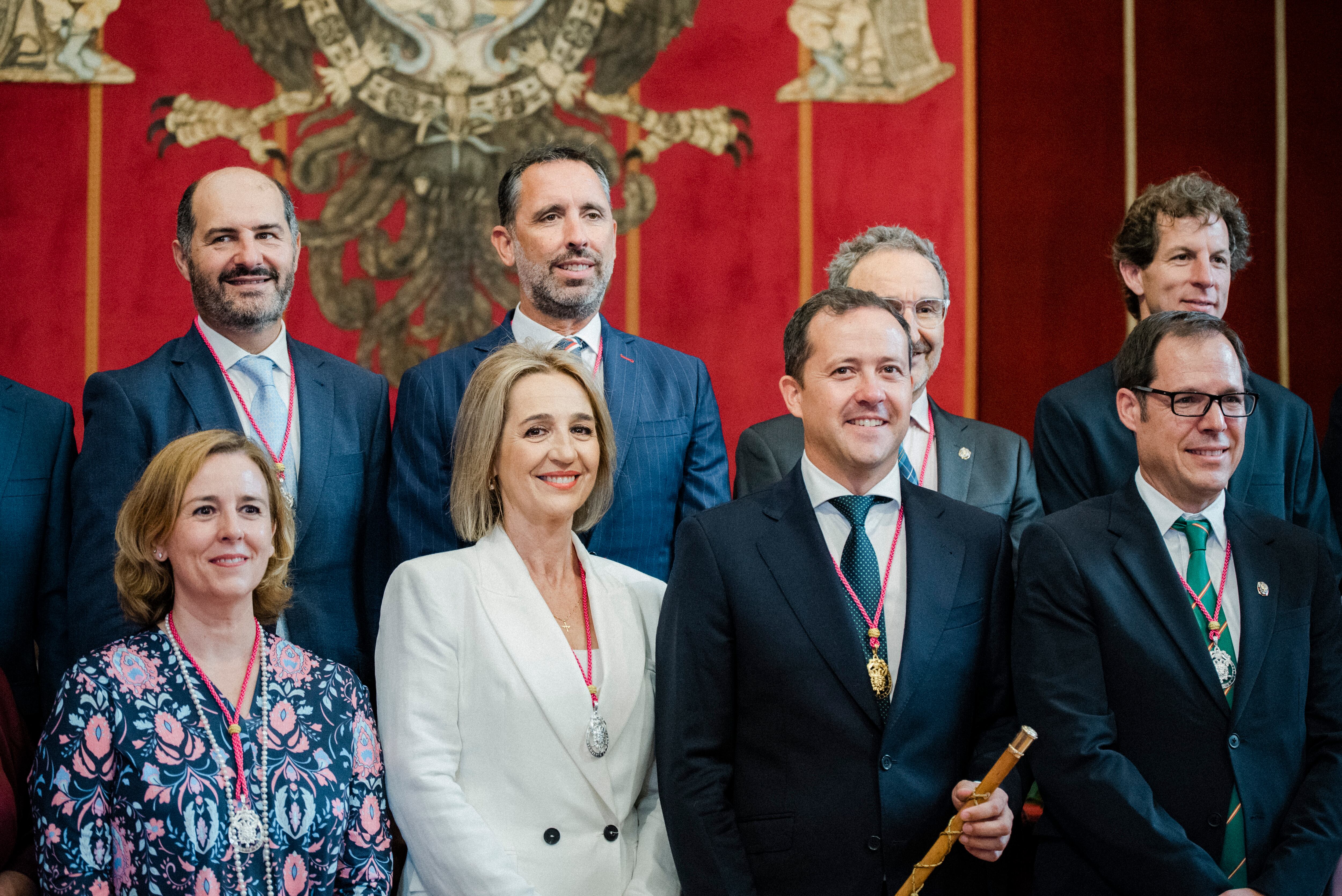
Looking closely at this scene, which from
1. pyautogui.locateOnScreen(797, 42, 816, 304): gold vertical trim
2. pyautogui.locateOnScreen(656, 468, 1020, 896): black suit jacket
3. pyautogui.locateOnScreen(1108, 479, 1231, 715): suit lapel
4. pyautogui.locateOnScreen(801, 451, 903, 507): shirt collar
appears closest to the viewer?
pyautogui.locateOnScreen(656, 468, 1020, 896): black suit jacket

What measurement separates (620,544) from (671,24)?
8.34ft

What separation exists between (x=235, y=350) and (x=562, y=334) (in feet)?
2.41

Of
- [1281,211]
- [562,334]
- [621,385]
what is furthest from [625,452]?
[1281,211]

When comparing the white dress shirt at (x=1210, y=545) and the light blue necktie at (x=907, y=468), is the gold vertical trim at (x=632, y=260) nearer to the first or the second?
the light blue necktie at (x=907, y=468)

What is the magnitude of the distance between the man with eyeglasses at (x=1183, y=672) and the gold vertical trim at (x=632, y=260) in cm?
253

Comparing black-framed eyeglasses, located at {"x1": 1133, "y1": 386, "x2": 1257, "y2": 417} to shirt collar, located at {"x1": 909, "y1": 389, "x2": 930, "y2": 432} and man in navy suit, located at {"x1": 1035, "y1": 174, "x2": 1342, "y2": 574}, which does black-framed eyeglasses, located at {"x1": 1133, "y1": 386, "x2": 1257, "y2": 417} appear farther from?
shirt collar, located at {"x1": 909, "y1": 389, "x2": 930, "y2": 432}

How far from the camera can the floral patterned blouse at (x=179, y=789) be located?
214cm

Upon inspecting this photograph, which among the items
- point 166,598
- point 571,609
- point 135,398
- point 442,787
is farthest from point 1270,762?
point 135,398

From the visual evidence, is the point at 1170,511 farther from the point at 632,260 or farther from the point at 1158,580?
the point at 632,260

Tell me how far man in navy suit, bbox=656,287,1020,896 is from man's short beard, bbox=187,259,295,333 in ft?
3.68

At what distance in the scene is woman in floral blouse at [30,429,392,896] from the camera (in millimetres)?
2145

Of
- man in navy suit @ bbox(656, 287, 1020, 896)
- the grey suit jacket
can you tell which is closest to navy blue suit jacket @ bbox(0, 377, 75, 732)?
man in navy suit @ bbox(656, 287, 1020, 896)

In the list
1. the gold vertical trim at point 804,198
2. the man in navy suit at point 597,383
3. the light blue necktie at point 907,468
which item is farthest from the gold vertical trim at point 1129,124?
the man in navy suit at point 597,383

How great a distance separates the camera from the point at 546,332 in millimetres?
3107
